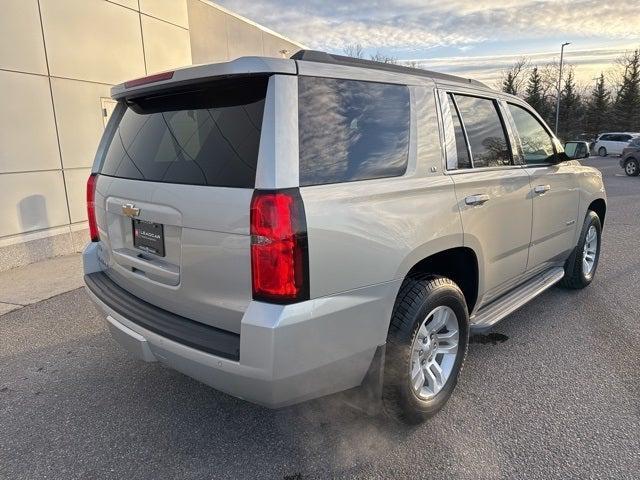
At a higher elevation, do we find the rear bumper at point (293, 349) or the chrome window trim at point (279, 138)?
the chrome window trim at point (279, 138)

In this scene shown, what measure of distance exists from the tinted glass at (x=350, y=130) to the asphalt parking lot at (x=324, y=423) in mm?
1481

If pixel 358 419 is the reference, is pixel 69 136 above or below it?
above

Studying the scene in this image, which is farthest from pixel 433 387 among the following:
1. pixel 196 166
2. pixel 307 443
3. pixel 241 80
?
pixel 241 80

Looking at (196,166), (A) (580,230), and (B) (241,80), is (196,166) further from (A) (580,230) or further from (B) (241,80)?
(A) (580,230)

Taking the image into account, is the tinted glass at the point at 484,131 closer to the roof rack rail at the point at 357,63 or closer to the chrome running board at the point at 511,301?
the roof rack rail at the point at 357,63

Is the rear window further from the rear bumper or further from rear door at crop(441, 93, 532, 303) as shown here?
rear door at crop(441, 93, 532, 303)

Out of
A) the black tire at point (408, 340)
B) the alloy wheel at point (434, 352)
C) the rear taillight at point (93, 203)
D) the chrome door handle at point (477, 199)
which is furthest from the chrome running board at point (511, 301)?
the rear taillight at point (93, 203)

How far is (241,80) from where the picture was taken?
7.17ft

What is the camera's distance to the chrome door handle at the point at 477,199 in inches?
115

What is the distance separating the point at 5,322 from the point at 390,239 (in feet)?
13.4

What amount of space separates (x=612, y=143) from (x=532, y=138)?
3413cm

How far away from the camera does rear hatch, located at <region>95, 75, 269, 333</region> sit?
2104 mm

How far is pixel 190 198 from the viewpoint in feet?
7.30

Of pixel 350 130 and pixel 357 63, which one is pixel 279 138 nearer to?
pixel 350 130
